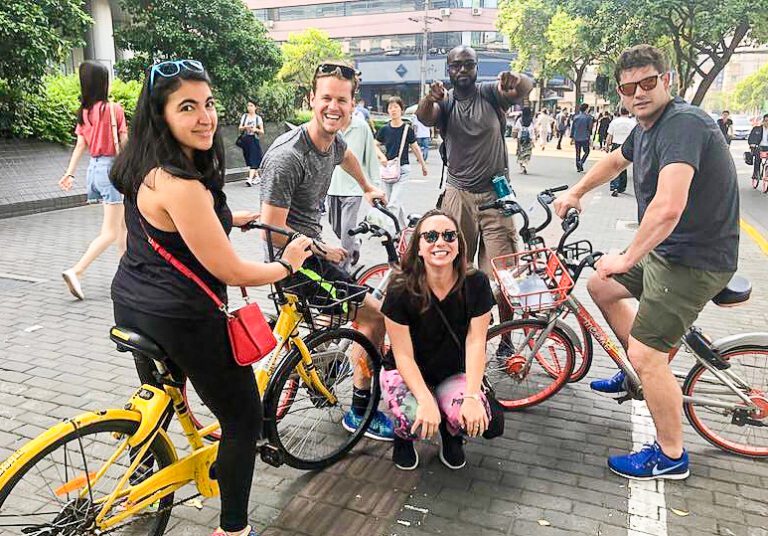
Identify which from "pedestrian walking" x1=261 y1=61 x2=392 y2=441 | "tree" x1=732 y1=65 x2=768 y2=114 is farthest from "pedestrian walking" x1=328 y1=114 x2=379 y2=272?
"tree" x1=732 y1=65 x2=768 y2=114

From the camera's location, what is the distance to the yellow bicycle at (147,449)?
→ 217 centimetres

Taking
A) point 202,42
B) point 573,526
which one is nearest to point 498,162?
point 573,526

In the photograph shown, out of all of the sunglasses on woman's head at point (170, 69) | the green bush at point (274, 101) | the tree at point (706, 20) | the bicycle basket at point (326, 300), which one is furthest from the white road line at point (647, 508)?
the tree at point (706, 20)

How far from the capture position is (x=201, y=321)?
2213 mm

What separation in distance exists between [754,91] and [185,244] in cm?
9005

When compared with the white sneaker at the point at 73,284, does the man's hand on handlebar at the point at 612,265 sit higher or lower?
higher

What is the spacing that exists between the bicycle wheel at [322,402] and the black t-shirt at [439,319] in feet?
0.86

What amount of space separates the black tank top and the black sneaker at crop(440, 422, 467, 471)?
1490mm

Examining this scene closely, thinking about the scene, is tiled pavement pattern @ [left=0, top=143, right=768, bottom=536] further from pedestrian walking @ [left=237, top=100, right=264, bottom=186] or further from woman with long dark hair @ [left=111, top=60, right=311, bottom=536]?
pedestrian walking @ [left=237, top=100, right=264, bottom=186]

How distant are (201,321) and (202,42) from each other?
14450mm

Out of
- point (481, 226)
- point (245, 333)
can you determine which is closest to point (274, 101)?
point (481, 226)

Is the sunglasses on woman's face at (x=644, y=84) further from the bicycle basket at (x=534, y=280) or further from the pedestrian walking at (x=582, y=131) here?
the pedestrian walking at (x=582, y=131)

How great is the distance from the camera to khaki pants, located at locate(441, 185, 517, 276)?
4434 millimetres

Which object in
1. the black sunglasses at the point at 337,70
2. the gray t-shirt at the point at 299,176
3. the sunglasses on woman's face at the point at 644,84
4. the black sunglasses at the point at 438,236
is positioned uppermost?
the black sunglasses at the point at 337,70
